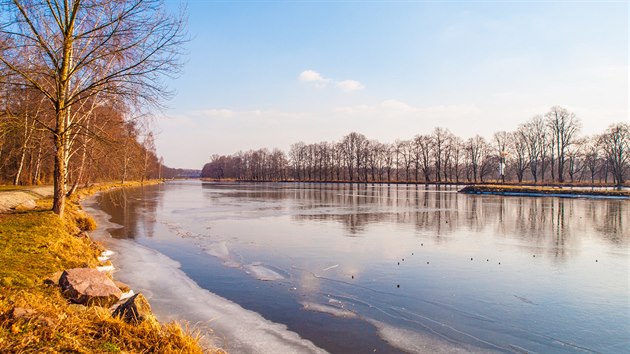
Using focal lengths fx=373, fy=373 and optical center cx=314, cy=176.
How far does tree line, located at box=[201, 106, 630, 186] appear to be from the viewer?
74625 millimetres

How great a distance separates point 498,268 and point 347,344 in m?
7.09

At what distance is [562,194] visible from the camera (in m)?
47.7

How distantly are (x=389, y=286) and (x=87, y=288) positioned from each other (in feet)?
22.1

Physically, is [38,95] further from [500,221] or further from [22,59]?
[500,221]

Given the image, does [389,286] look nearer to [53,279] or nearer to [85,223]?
[53,279]

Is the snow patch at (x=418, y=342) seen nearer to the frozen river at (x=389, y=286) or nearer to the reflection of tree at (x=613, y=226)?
the frozen river at (x=389, y=286)

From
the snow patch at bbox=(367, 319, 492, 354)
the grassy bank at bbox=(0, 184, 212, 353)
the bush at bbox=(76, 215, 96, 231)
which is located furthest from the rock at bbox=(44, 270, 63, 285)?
the bush at bbox=(76, 215, 96, 231)

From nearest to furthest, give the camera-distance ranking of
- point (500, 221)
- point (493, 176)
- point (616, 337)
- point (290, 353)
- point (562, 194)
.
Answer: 1. point (290, 353)
2. point (616, 337)
3. point (500, 221)
4. point (562, 194)
5. point (493, 176)

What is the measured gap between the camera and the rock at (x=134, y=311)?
5.65 meters

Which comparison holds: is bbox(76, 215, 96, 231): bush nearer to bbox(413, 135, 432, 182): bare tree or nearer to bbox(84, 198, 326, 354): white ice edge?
bbox(84, 198, 326, 354): white ice edge

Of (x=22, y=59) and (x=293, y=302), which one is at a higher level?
(x=22, y=59)

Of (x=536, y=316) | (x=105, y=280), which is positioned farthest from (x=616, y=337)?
(x=105, y=280)

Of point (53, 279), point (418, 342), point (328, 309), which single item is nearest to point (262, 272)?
point (328, 309)

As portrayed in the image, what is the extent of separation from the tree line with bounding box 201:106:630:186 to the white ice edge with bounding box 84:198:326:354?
77.9 meters
